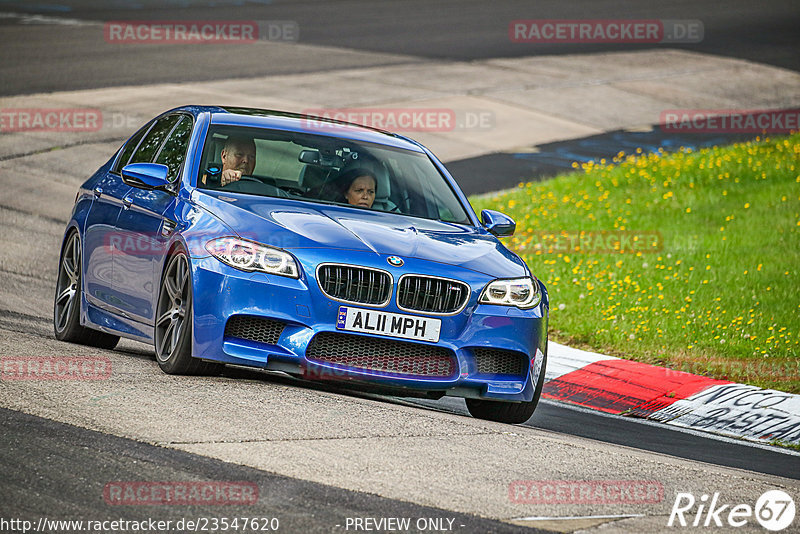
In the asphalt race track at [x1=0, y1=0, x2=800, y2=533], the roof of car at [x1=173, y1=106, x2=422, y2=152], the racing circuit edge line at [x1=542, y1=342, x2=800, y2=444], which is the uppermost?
the roof of car at [x1=173, y1=106, x2=422, y2=152]

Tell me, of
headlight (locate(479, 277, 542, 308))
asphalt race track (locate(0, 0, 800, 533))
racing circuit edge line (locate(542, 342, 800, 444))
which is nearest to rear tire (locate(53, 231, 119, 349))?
asphalt race track (locate(0, 0, 800, 533))

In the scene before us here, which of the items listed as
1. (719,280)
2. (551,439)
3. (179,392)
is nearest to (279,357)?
(179,392)

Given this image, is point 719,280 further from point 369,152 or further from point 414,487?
point 414,487

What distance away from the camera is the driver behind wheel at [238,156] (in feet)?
26.6

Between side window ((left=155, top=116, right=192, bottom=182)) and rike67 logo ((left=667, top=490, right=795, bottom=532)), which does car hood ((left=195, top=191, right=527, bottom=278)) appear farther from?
rike67 logo ((left=667, top=490, right=795, bottom=532))

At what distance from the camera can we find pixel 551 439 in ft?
22.7

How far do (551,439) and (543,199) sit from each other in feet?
35.6

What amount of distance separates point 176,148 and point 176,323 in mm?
1641

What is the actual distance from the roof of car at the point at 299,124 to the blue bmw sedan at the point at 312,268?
22 millimetres

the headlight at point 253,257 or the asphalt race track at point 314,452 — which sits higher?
the headlight at point 253,257

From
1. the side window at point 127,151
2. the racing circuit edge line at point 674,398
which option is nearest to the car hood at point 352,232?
the side window at point 127,151

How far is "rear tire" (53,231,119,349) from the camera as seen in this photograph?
9023 millimetres

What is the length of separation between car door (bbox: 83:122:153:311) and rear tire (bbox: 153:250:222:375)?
0.89 metres

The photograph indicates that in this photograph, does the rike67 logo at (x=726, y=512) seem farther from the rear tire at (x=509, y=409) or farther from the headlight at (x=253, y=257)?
the headlight at (x=253, y=257)
